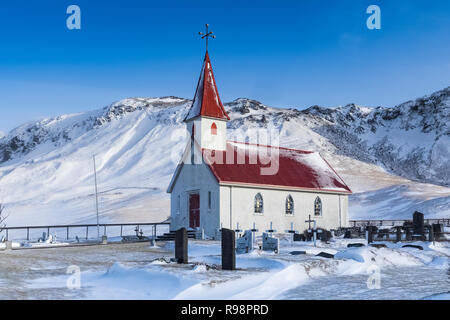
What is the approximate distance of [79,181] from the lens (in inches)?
4439

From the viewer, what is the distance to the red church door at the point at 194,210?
34.5m

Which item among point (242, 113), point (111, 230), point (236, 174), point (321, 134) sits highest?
point (242, 113)

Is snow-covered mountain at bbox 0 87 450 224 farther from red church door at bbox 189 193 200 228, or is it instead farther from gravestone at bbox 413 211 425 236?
gravestone at bbox 413 211 425 236

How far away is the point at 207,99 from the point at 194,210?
339 inches

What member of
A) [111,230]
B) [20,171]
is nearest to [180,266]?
[111,230]

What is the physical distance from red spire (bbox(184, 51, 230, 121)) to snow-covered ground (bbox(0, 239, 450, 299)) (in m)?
17.9

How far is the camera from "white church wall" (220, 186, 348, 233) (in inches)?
1276

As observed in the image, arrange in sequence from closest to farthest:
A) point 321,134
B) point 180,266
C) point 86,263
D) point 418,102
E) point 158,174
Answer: point 180,266, point 86,263, point 158,174, point 321,134, point 418,102

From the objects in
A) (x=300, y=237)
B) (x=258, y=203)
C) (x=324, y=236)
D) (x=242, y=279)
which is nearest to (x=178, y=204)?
(x=258, y=203)

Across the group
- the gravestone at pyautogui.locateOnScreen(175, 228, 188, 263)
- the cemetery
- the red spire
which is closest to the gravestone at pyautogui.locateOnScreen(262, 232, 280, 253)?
the cemetery
